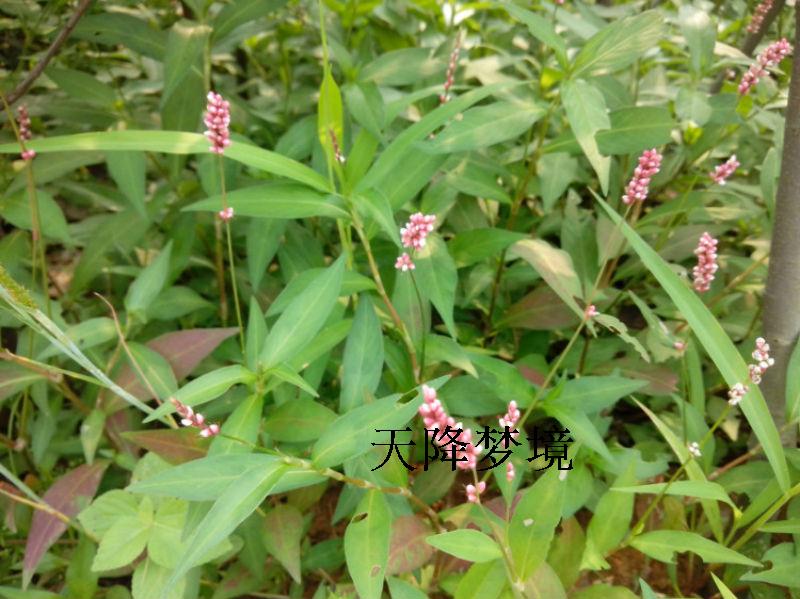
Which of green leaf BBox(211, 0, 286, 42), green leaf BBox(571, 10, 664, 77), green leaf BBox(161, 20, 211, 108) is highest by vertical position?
green leaf BBox(571, 10, 664, 77)

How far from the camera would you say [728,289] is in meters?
1.58

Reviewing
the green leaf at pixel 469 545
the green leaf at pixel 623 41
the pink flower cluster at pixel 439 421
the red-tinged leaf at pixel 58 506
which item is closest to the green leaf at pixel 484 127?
the green leaf at pixel 623 41

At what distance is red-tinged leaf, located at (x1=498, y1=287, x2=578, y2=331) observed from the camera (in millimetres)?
1501

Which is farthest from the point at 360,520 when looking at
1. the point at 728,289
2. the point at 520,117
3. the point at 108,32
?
the point at 108,32

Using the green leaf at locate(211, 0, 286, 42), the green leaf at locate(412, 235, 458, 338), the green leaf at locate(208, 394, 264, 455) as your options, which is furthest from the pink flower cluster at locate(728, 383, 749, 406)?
the green leaf at locate(211, 0, 286, 42)

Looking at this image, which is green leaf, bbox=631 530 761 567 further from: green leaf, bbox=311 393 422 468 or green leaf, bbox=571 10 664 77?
green leaf, bbox=571 10 664 77

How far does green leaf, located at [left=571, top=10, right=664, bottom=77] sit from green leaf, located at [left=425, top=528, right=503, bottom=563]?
0.78 m

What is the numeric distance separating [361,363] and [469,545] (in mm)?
328

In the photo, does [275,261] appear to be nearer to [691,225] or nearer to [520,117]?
→ [520,117]

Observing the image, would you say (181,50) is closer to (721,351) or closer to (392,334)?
(392,334)

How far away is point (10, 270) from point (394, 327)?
808 mm

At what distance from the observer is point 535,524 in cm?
100

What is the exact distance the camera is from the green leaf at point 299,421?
3.76 feet

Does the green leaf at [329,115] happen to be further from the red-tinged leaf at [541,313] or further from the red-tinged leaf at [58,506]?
the red-tinged leaf at [58,506]
